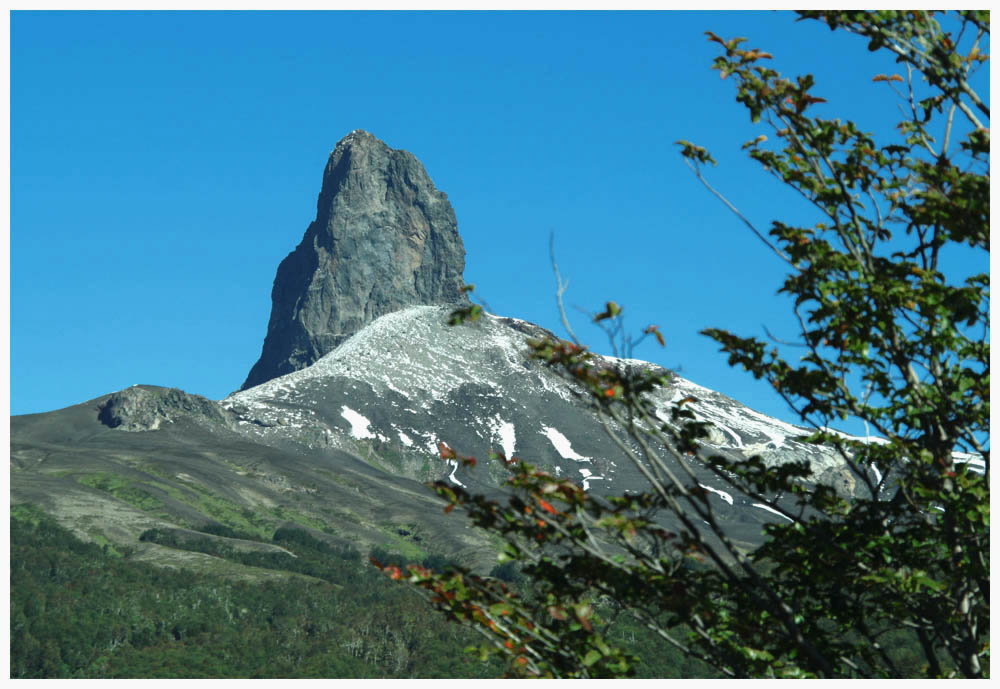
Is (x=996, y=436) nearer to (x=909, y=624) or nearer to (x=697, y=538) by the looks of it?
(x=909, y=624)

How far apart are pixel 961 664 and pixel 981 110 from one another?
228 inches

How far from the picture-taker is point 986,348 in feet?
41.0

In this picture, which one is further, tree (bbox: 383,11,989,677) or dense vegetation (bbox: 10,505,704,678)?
dense vegetation (bbox: 10,505,704,678)

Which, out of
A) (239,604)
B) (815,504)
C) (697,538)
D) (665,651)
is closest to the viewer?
(697,538)

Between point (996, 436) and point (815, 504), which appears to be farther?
point (815, 504)

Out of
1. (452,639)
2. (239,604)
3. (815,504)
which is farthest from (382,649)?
(815,504)

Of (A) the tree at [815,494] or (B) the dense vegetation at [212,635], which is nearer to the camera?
(A) the tree at [815,494]

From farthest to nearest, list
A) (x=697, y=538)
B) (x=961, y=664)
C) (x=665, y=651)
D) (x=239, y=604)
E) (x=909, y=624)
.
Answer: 1. (x=239, y=604)
2. (x=665, y=651)
3. (x=909, y=624)
4. (x=961, y=664)
5. (x=697, y=538)

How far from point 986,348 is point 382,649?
166 meters

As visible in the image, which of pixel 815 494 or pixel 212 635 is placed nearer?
pixel 815 494

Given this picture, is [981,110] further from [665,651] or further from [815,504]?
[665,651]

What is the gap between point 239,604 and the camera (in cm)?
19700
